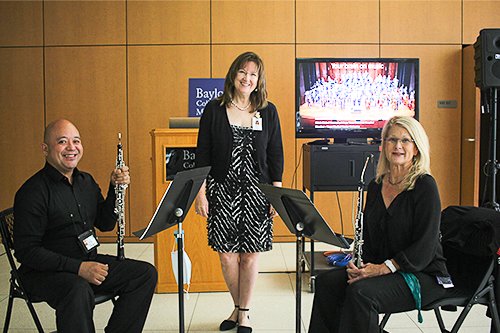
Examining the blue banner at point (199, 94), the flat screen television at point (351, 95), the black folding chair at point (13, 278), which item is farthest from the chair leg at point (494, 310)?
the blue banner at point (199, 94)

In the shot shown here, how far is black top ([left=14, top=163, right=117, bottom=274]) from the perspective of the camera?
285 cm

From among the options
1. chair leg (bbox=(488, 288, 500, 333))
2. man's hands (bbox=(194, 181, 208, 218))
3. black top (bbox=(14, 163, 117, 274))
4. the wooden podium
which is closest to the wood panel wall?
the wooden podium

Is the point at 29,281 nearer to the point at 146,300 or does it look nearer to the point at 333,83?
the point at 146,300

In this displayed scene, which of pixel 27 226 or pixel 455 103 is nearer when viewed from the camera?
pixel 27 226

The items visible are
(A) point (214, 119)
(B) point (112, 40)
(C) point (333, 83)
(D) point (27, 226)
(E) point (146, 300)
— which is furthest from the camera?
(B) point (112, 40)

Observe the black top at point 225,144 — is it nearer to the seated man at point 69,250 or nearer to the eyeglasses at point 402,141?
the seated man at point 69,250

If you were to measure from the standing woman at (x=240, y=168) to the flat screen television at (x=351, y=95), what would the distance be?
1444 millimetres

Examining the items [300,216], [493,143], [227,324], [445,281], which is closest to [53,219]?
[300,216]

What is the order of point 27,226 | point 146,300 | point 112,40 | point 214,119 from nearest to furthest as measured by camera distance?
point 27,226 < point 146,300 < point 214,119 < point 112,40

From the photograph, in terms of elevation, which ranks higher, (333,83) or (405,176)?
(333,83)

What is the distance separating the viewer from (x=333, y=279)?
2.91 m

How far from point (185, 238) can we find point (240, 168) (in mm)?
1141

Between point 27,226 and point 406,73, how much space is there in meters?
3.59

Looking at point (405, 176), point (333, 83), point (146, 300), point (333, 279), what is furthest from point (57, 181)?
point (333, 83)
